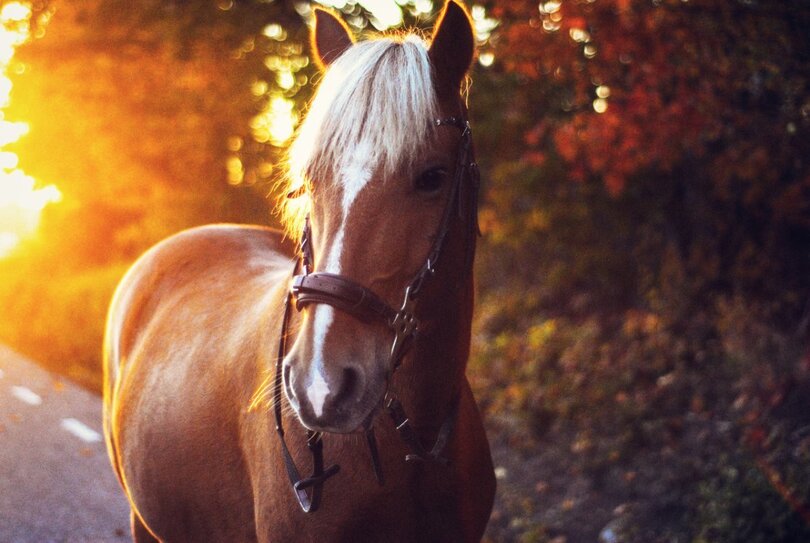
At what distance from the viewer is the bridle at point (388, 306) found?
2.00 meters

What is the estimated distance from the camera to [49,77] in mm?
11078

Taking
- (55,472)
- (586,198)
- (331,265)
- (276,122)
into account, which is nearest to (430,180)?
(331,265)

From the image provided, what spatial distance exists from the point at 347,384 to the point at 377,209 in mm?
503

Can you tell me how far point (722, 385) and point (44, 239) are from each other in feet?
55.9

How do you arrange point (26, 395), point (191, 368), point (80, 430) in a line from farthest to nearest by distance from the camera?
point (26, 395) → point (80, 430) → point (191, 368)

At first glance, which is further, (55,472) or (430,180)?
(55,472)

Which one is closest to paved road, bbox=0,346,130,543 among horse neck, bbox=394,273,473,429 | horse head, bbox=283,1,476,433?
horse neck, bbox=394,273,473,429

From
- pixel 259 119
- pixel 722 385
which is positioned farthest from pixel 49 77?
pixel 722 385

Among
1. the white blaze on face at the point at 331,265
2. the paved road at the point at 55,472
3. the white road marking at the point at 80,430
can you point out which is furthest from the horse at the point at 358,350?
Answer: the white road marking at the point at 80,430

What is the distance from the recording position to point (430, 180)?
2.23 meters

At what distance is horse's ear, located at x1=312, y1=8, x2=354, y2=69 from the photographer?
279 cm

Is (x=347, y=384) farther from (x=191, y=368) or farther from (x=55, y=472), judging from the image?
(x=55, y=472)

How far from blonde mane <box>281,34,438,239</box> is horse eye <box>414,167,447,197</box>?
0.07 metres

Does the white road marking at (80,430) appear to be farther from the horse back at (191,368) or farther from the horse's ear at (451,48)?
the horse's ear at (451,48)
